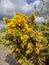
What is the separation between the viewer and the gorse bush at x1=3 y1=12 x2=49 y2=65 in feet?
23.7

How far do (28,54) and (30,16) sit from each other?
3.99 ft

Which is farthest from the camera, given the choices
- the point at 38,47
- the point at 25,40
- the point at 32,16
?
the point at 32,16

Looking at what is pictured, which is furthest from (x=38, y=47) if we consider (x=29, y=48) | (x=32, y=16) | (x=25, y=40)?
(x=32, y=16)

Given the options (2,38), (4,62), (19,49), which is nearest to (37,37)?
(19,49)

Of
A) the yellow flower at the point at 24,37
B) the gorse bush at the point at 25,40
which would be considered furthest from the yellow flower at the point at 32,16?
the yellow flower at the point at 24,37

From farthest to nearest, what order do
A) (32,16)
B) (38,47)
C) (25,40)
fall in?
(32,16)
(38,47)
(25,40)

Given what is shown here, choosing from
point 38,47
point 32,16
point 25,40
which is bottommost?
point 38,47

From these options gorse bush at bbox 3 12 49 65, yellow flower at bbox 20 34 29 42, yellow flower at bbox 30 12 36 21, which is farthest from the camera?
yellow flower at bbox 30 12 36 21

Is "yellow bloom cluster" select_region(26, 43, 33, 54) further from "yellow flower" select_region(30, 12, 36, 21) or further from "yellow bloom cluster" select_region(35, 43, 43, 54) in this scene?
"yellow flower" select_region(30, 12, 36, 21)

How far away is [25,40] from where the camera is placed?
7102 millimetres

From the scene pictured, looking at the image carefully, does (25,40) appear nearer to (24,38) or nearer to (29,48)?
(24,38)

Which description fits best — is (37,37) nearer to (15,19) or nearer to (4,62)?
(15,19)

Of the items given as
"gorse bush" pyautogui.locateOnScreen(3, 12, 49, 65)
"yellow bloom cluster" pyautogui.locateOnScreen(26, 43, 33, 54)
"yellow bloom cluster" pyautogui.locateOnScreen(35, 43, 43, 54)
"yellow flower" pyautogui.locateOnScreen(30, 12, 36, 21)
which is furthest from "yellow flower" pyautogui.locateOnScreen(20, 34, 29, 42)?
"yellow flower" pyautogui.locateOnScreen(30, 12, 36, 21)

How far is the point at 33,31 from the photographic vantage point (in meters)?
7.36
